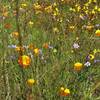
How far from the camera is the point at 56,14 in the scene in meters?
3.85

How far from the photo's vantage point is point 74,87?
249cm

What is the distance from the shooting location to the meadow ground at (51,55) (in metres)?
2.16

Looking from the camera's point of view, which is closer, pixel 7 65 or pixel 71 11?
pixel 7 65

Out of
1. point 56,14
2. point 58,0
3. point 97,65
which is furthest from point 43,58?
point 58,0

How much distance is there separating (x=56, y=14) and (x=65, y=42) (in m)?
1.01

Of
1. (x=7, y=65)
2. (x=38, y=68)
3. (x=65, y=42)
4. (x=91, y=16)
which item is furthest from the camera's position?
(x=91, y=16)

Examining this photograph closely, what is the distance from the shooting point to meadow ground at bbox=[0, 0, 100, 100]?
216cm

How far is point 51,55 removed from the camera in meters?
2.87

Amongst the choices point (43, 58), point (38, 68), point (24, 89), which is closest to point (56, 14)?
point (43, 58)

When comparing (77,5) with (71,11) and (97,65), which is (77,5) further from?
A: (97,65)

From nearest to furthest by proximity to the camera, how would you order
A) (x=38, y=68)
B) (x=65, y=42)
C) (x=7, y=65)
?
(x=38, y=68)
(x=7, y=65)
(x=65, y=42)

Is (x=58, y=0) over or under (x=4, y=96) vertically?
over

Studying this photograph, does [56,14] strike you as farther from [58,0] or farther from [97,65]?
[97,65]

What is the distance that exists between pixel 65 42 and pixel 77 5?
1.56 metres
